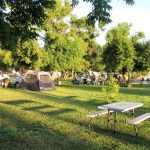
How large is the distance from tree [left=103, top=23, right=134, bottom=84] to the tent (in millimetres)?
13737

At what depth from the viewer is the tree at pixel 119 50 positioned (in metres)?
40.0

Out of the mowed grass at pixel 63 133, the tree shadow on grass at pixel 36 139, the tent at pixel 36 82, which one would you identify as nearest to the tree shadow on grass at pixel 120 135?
the mowed grass at pixel 63 133

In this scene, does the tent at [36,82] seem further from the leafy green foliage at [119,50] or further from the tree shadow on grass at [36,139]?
the tree shadow on grass at [36,139]

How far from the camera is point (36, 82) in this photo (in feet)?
89.7

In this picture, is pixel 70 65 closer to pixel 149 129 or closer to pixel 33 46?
pixel 33 46

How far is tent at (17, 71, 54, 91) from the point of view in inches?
1065

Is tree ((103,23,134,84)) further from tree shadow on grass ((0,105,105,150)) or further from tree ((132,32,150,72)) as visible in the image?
tree shadow on grass ((0,105,105,150))

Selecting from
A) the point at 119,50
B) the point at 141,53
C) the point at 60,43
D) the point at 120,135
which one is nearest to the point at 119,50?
the point at 119,50

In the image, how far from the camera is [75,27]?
41781 millimetres

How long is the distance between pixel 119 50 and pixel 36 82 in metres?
15.5

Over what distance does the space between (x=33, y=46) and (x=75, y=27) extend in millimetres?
8133

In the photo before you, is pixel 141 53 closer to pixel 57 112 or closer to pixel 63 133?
pixel 57 112

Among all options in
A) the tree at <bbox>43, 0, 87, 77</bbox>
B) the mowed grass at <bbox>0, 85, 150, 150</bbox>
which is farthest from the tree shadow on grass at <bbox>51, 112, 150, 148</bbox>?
the tree at <bbox>43, 0, 87, 77</bbox>

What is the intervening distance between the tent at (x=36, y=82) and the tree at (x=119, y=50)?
13.7 m
